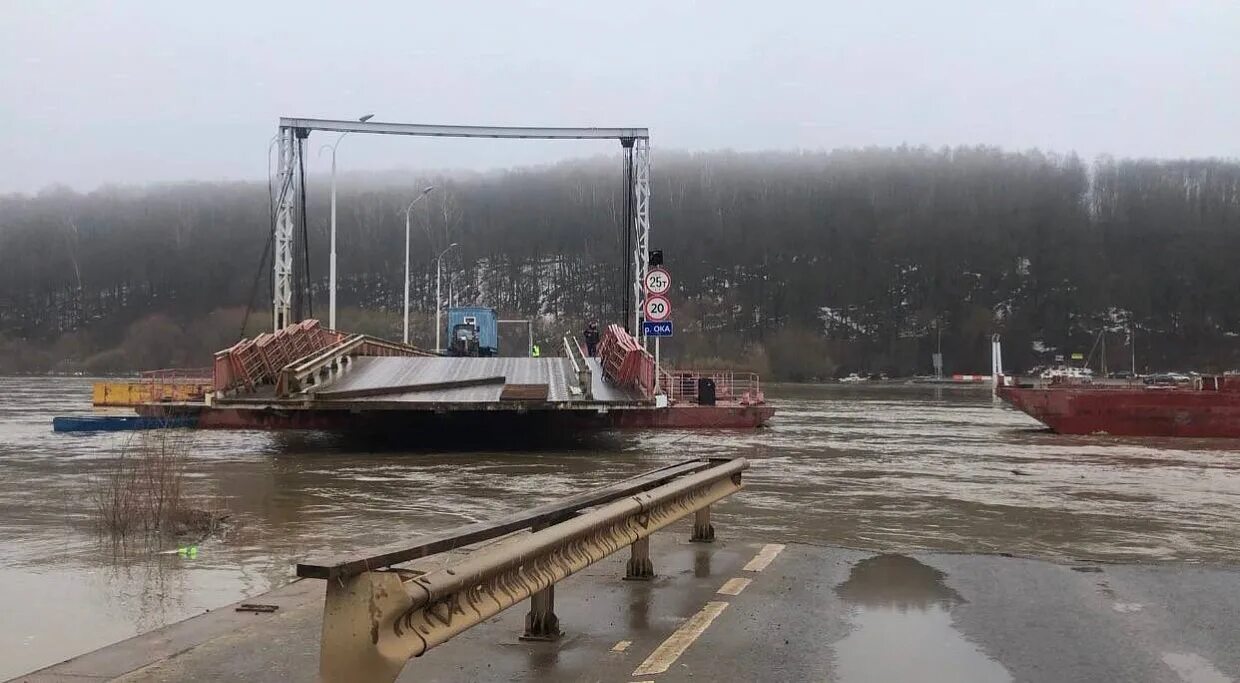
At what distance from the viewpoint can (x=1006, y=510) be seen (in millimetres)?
13117

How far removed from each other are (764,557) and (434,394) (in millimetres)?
17003

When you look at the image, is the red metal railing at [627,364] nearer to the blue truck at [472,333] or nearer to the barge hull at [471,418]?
the barge hull at [471,418]

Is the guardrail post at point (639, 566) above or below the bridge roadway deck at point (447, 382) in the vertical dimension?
below

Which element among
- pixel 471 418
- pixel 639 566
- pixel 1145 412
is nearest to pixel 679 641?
pixel 639 566

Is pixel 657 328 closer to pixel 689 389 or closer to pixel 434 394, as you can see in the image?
pixel 434 394

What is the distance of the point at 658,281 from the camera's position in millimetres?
26078

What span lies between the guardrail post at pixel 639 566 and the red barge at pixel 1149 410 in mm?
27912

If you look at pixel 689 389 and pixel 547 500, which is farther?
pixel 689 389

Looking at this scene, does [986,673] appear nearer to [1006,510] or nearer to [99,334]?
[1006,510]

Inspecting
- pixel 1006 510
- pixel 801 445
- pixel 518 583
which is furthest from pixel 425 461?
pixel 518 583

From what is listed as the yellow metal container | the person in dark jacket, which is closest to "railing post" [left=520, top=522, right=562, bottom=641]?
the yellow metal container

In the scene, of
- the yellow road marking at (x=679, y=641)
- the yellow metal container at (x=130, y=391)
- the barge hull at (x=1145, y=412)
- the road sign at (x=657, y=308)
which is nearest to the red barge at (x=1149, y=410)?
the barge hull at (x=1145, y=412)

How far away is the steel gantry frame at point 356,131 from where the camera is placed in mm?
33188

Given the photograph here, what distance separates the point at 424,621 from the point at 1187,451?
2601cm
